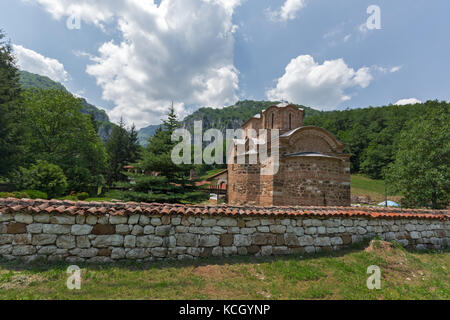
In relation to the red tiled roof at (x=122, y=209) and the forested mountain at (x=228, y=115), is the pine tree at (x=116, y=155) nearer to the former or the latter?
the red tiled roof at (x=122, y=209)

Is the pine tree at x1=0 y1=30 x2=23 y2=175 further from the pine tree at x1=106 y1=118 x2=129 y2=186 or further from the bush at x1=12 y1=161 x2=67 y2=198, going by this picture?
the pine tree at x1=106 y1=118 x2=129 y2=186

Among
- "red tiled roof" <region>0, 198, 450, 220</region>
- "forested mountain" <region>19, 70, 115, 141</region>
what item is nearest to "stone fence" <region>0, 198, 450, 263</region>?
"red tiled roof" <region>0, 198, 450, 220</region>

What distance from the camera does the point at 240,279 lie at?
3.92 meters

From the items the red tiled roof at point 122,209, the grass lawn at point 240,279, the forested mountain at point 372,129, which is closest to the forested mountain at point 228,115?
the forested mountain at point 372,129

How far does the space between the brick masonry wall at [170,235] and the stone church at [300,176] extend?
12.7 ft

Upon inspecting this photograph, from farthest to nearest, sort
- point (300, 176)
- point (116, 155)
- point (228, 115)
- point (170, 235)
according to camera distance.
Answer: point (228, 115) < point (116, 155) < point (300, 176) < point (170, 235)

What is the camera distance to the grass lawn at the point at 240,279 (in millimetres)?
3289

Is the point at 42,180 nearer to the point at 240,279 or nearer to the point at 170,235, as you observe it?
the point at 170,235

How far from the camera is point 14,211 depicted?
387 cm

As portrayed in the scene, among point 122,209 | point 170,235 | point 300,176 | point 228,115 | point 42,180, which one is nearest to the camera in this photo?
point 122,209

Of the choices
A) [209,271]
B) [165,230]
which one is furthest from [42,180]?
[209,271]

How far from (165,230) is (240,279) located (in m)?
1.92
